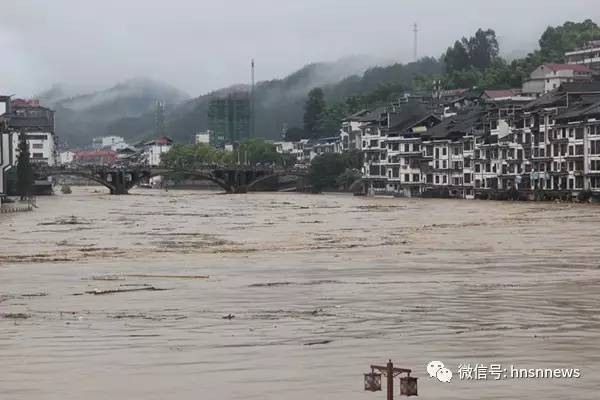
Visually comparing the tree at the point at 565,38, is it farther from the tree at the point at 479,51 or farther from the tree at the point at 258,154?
the tree at the point at 258,154

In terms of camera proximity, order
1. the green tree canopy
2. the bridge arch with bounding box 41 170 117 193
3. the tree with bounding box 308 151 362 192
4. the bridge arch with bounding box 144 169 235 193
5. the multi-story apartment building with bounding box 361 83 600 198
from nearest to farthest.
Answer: the multi-story apartment building with bounding box 361 83 600 198
the bridge arch with bounding box 41 170 117 193
the tree with bounding box 308 151 362 192
the bridge arch with bounding box 144 169 235 193
the green tree canopy

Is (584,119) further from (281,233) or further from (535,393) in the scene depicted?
(535,393)

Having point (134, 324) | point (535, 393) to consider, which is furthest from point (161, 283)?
point (535, 393)

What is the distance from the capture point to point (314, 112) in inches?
7682

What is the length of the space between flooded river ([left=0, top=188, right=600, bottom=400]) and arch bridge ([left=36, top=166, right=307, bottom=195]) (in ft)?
300

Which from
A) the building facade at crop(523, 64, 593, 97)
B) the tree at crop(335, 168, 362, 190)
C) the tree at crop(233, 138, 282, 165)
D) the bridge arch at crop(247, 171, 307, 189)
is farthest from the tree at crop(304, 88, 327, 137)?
the building facade at crop(523, 64, 593, 97)

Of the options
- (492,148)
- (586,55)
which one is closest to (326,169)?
(492,148)

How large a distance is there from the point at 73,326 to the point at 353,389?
24.1 feet

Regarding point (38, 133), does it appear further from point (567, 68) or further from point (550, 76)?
point (567, 68)

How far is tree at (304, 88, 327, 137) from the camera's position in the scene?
191 metres

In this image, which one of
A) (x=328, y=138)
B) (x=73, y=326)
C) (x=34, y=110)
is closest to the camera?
(x=73, y=326)

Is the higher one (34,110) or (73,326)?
(34,110)

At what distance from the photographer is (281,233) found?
174 ft

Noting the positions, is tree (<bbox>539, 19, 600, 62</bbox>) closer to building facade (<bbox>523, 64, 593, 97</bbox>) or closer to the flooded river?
building facade (<bbox>523, 64, 593, 97</bbox>)
